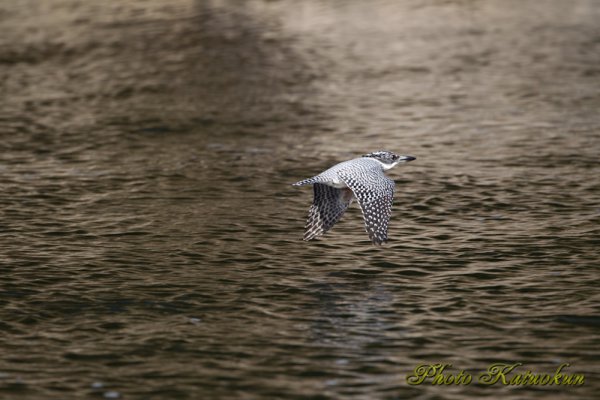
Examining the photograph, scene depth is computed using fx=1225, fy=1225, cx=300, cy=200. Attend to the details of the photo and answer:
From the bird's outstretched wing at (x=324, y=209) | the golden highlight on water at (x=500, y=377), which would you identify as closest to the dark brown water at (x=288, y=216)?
the golden highlight on water at (x=500, y=377)

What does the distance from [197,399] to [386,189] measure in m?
4.77

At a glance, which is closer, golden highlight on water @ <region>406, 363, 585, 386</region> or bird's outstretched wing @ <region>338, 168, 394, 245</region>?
golden highlight on water @ <region>406, 363, 585, 386</region>

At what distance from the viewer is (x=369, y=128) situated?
88.1 ft

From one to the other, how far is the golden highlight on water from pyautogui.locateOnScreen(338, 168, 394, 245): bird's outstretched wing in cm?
298

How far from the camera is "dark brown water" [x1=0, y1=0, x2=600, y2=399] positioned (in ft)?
45.1

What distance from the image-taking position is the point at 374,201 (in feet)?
52.8

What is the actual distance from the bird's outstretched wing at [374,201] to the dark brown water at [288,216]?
734 millimetres

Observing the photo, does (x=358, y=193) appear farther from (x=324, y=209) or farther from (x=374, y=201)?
(x=324, y=209)

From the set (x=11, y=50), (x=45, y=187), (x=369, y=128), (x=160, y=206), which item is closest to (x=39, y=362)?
(x=160, y=206)

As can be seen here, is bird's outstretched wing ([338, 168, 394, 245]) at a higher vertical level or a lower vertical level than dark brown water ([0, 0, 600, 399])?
higher

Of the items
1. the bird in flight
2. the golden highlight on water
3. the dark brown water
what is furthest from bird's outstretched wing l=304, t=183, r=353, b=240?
the golden highlight on water

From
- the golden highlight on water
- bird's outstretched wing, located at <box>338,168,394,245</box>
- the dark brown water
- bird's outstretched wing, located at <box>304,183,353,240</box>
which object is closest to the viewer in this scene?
the golden highlight on water

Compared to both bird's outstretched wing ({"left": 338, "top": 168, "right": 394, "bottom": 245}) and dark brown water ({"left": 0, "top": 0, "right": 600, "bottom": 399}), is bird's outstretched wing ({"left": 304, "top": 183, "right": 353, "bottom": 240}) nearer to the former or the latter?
dark brown water ({"left": 0, "top": 0, "right": 600, "bottom": 399})

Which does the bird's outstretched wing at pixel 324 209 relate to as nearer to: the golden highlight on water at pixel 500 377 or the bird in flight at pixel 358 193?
the bird in flight at pixel 358 193
